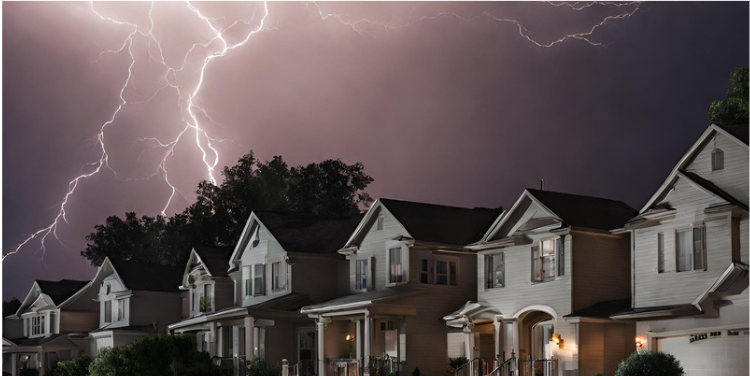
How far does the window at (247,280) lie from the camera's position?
171ft

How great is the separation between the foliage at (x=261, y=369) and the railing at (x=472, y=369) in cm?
921

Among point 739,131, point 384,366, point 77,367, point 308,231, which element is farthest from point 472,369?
point 77,367

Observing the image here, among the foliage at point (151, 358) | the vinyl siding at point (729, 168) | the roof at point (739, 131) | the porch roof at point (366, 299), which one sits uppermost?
the roof at point (739, 131)

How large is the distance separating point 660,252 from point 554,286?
4.91m

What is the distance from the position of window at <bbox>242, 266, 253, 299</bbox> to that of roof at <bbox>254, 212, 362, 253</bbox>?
3.06m

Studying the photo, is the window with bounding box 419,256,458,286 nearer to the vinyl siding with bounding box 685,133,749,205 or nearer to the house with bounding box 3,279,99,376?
the vinyl siding with bounding box 685,133,749,205

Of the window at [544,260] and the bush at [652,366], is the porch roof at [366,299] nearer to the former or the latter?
the window at [544,260]

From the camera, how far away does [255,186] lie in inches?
2948

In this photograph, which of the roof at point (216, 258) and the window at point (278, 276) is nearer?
the window at point (278, 276)

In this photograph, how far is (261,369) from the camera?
147 feet

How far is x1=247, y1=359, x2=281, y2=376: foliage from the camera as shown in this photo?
4459cm

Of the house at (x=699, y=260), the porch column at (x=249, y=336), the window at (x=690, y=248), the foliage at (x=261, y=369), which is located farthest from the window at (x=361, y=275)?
the window at (x=690, y=248)

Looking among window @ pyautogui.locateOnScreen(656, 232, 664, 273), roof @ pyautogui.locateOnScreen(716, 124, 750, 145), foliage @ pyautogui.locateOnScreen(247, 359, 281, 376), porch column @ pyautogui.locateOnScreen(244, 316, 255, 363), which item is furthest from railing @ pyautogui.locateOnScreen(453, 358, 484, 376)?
roof @ pyautogui.locateOnScreen(716, 124, 750, 145)

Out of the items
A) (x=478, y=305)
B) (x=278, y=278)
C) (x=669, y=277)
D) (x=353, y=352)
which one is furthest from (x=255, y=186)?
(x=669, y=277)
